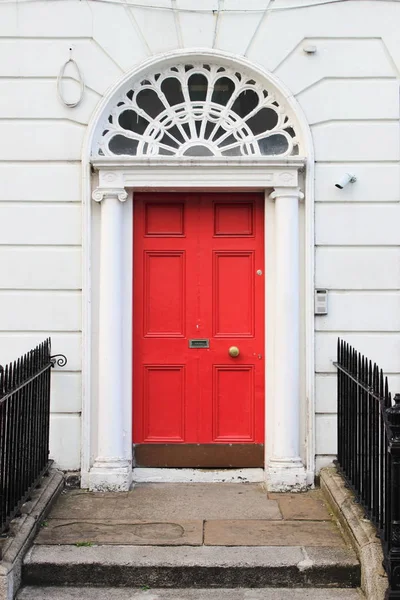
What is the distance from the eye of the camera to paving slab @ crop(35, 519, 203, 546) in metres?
4.49

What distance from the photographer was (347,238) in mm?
5754

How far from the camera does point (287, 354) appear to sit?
565 cm

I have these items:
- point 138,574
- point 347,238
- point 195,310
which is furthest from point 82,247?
point 138,574

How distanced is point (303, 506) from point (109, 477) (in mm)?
1632

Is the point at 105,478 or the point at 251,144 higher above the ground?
the point at 251,144

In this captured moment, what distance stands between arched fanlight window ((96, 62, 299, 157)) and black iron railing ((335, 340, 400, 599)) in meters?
1.96

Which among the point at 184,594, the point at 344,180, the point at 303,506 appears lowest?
the point at 184,594

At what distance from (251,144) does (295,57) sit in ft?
2.76

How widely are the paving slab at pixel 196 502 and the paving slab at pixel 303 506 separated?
7 centimetres

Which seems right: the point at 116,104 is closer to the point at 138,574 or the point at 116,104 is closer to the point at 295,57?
the point at 295,57

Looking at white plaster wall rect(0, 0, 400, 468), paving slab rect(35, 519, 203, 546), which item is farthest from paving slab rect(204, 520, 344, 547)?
white plaster wall rect(0, 0, 400, 468)

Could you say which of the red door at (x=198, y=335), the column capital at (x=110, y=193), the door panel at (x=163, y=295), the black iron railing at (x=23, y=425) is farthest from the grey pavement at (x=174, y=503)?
the column capital at (x=110, y=193)

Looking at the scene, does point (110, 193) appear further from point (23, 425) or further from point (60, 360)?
point (23, 425)

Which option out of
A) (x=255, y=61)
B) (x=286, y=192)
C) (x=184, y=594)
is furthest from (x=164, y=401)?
(x=255, y=61)
